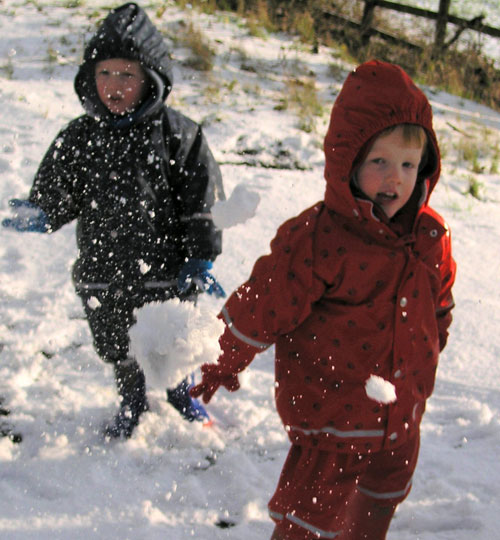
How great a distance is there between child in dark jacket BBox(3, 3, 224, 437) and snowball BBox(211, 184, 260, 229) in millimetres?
147

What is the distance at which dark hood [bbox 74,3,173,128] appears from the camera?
2.32 m

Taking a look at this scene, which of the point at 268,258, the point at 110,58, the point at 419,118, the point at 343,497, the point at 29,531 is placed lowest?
the point at 29,531

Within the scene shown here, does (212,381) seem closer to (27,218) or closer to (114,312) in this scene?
(114,312)

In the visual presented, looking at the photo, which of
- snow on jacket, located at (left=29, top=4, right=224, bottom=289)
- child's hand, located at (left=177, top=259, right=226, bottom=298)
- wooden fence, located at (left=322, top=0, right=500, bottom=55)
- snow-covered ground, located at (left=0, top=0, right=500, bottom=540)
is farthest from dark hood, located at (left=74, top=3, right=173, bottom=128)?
wooden fence, located at (left=322, top=0, right=500, bottom=55)

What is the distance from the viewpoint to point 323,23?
848cm

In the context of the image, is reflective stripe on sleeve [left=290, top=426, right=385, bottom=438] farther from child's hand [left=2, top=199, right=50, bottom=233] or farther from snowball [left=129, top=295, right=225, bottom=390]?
child's hand [left=2, top=199, right=50, bottom=233]

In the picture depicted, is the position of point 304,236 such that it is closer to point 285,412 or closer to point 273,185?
point 285,412

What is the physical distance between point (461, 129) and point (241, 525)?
4.73 m

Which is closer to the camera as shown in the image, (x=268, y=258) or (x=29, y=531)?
(x=268, y=258)

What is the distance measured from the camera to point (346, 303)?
1710mm

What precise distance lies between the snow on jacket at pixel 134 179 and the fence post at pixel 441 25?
6721 millimetres

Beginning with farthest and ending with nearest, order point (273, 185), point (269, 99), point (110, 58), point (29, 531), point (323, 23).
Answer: point (323, 23) → point (269, 99) → point (273, 185) → point (110, 58) → point (29, 531)

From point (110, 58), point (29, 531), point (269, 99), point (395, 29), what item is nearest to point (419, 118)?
point (110, 58)

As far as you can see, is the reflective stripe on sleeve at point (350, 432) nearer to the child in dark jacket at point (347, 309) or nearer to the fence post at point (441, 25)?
the child in dark jacket at point (347, 309)
